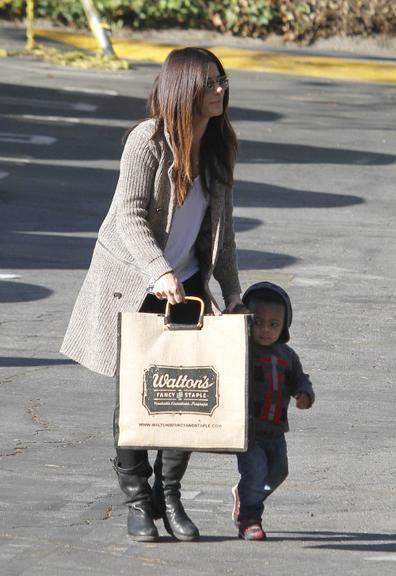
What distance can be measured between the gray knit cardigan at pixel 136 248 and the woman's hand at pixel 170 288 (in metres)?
0.02

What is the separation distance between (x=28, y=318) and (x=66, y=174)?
7145 mm

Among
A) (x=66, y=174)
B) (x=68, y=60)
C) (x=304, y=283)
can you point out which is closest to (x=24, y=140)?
(x=66, y=174)

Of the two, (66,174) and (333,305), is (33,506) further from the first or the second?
(66,174)

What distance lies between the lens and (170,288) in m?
5.57

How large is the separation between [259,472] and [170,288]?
0.80m

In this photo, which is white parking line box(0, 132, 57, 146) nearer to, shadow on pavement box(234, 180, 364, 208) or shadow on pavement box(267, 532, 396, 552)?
shadow on pavement box(234, 180, 364, 208)

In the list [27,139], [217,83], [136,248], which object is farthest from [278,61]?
[136,248]

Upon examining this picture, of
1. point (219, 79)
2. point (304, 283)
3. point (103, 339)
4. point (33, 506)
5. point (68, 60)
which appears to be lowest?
point (68, 60)

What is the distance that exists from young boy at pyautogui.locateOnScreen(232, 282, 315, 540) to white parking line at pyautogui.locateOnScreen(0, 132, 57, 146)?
14.1m

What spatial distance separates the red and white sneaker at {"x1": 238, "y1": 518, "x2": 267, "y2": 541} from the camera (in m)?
5.99

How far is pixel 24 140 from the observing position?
20.2 m

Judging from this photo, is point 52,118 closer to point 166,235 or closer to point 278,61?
point 278,61

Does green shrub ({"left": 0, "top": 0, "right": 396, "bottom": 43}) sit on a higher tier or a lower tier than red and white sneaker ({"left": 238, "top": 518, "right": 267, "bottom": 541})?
lower

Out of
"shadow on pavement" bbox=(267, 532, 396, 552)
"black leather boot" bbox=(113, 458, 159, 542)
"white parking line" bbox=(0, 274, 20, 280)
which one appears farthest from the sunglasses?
"white parking line" bbox=(0, 274, 20, 280)
